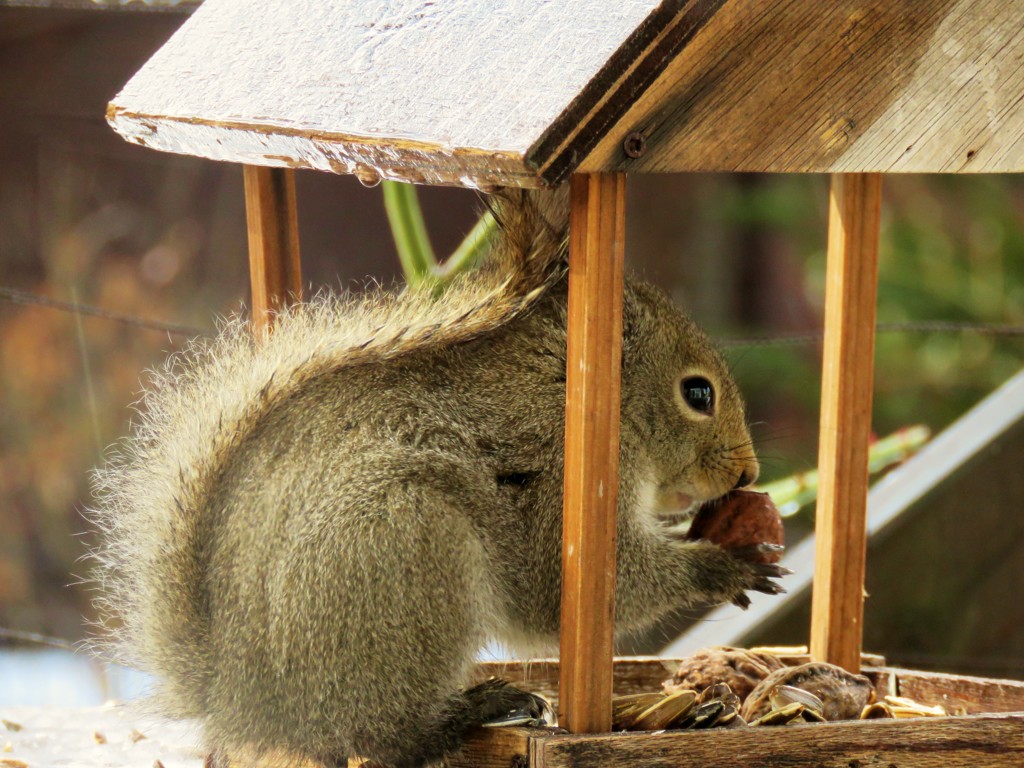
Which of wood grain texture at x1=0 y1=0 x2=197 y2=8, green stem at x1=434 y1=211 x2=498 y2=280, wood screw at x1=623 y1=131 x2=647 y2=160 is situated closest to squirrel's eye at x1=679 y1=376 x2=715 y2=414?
green stem at x1=434 y1=211 x2=498 y2=280

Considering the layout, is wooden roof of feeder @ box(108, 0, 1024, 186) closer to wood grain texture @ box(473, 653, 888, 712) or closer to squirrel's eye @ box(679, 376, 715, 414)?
squirrel's eye @ box(679, 376, 715, 414)

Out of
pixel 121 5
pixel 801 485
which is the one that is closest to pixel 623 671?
pixel 801 485

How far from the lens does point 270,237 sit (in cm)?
166

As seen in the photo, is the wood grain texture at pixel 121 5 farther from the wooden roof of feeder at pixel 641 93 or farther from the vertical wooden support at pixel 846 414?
the vertical wooden support at pixel 846 414

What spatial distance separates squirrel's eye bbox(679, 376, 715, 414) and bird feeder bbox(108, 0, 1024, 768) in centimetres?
45

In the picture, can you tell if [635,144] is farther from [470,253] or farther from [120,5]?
[120,5]

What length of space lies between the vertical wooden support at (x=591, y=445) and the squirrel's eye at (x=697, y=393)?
44 cm

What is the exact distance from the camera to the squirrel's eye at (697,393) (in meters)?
1.63

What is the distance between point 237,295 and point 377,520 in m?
2.02

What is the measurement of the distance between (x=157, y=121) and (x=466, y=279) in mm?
382

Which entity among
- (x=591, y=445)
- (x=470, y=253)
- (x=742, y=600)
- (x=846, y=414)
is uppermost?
(x=470, y=253)

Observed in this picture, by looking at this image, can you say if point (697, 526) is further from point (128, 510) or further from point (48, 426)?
point (48, 426)

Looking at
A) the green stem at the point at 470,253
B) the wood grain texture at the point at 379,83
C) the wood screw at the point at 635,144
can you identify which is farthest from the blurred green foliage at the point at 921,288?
the wood screw at the point at 635,144

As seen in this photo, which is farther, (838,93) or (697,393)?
(697,393)
